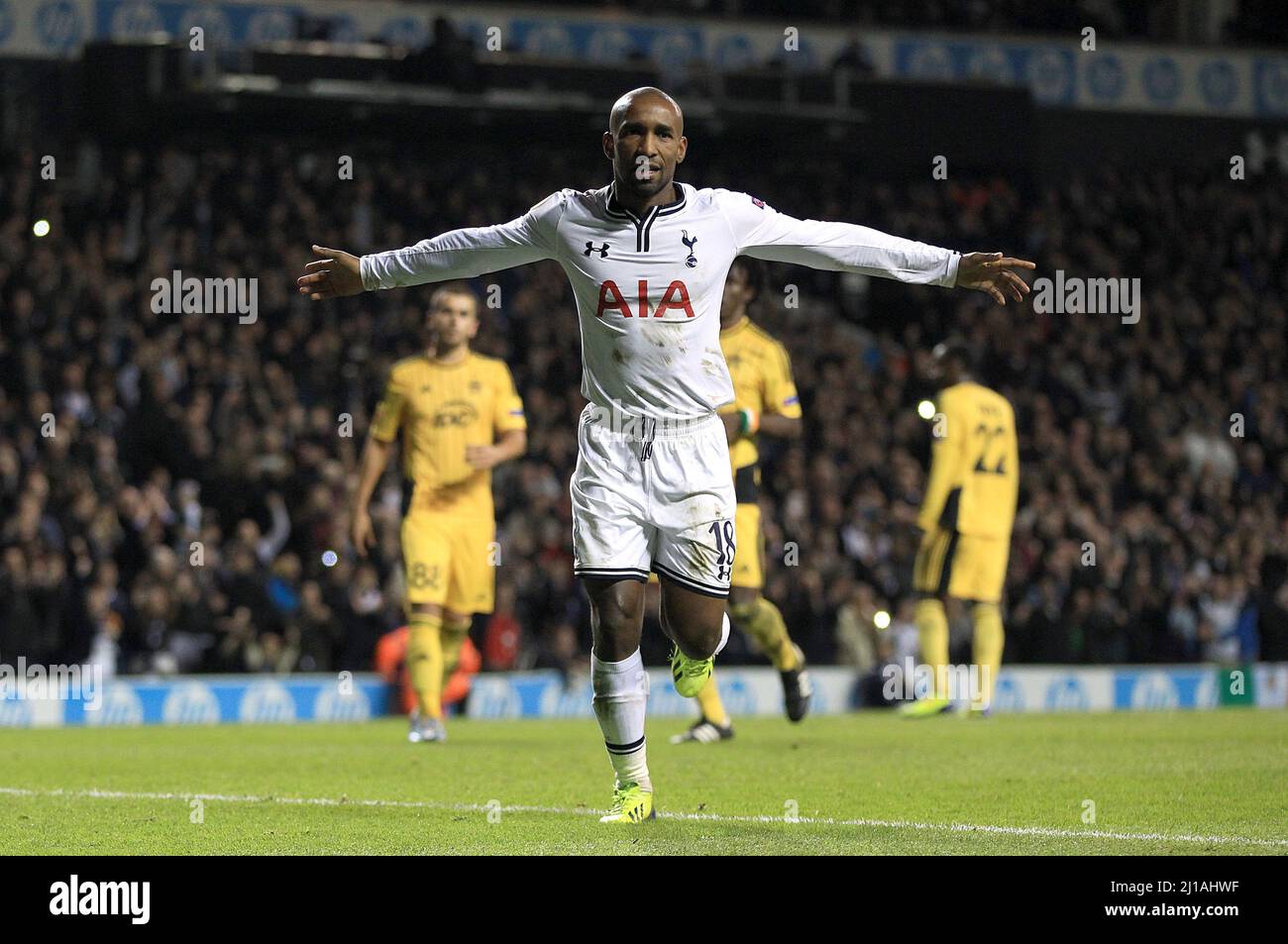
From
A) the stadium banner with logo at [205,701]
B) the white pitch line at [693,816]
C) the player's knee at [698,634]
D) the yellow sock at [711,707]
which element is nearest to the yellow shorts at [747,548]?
the yellow sock at [711,707]

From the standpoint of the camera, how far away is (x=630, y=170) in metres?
7.16

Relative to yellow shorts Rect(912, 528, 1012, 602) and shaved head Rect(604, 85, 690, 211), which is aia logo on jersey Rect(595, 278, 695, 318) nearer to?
shaved head Rect(604, 85, 690, 211)

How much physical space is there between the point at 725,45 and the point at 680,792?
19.5 meters

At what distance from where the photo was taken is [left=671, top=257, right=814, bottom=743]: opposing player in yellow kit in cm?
1169

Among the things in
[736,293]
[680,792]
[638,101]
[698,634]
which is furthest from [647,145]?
[736,293]

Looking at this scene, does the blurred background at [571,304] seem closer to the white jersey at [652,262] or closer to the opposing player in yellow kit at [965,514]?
the opposing player in yellow kit at [965,514]

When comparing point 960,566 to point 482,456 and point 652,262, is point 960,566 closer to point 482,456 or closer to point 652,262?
point 482,456

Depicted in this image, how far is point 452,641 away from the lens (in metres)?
12.6

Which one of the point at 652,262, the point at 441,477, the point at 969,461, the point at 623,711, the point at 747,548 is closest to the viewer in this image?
the point at 652,262

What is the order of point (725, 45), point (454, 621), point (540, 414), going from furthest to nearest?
point (725, 45)
point (540, 414)
point (454, 621)

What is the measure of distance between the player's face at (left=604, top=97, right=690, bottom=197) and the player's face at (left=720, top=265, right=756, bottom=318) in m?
4.34

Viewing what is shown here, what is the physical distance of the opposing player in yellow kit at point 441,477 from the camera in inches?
476
